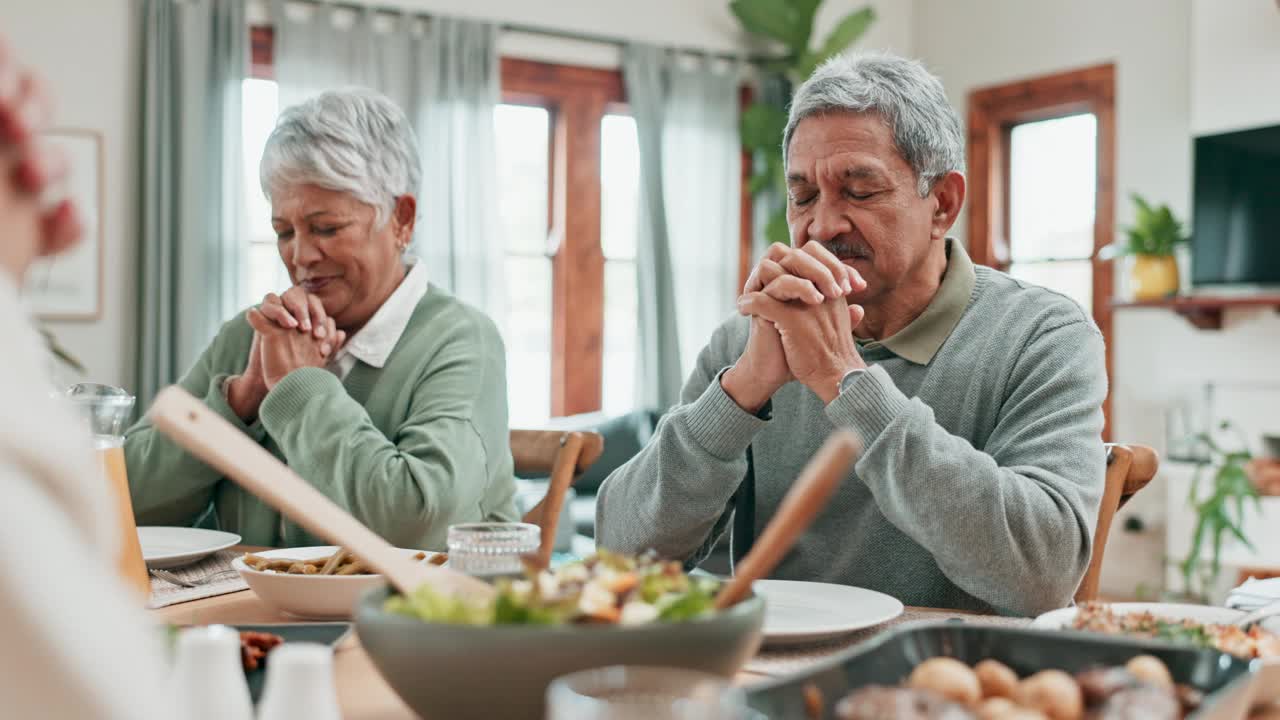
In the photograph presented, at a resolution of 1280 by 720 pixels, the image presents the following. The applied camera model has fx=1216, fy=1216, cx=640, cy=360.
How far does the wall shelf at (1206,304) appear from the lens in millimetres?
4629

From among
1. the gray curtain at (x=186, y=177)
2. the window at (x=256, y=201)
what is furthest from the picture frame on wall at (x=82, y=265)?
the window at (x=256, y=201)

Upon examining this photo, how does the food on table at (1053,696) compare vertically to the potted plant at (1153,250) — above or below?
below

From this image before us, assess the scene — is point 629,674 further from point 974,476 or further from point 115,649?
point 974,476

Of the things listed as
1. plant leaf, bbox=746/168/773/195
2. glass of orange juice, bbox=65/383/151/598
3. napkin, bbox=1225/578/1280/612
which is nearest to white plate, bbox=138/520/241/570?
glass of orange juice, bbox=65/383/151/598

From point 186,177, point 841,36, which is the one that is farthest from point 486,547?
point 841,36

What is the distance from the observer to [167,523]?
1.95 metres

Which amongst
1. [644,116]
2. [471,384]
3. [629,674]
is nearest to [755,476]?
[471,384]

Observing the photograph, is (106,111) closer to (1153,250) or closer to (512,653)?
(1153,250)

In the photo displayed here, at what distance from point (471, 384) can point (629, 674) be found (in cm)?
136

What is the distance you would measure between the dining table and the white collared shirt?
2.13 ft

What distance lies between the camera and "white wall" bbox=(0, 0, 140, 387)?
456 cm

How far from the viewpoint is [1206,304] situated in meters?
4.79

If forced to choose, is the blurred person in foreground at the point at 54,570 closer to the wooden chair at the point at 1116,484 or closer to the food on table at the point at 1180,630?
the food on table at the point at 1180,630

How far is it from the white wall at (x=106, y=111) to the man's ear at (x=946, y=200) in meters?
3.81
